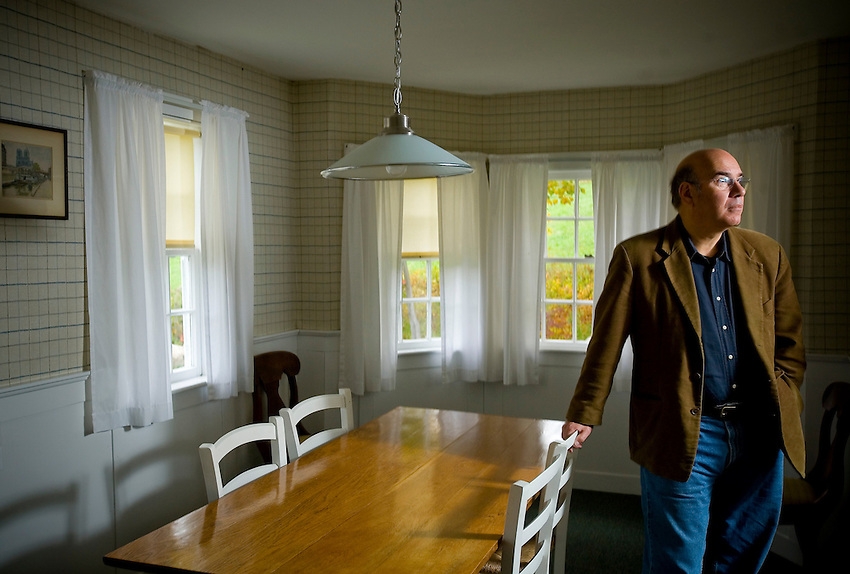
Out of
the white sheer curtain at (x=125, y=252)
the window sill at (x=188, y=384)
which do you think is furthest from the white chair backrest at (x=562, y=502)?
the window sill at (x=188, y=384)

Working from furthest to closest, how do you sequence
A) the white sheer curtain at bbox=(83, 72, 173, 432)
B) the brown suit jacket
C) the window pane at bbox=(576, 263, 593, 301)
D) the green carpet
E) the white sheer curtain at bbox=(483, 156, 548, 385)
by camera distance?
the window pane at bbox=(576, 263, 593, 301) → the white sheer curtain at bbox=(483, 156, 548, 385) → the green carpet → the white sheer curtain at bbox=(83, 72, 173, 432) → the brown suit jacket

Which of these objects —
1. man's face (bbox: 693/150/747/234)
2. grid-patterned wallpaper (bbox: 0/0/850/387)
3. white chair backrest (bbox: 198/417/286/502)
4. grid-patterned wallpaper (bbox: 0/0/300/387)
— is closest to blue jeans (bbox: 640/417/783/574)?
man's face (bbox: 693/150/747/234)

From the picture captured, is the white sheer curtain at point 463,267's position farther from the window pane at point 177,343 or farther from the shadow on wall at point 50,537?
the shadow on wall at point 50,537

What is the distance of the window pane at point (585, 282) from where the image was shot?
4926mm

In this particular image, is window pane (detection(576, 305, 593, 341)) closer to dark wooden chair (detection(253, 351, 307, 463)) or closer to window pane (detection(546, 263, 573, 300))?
window pane (detection(546, 263, 573, 300))

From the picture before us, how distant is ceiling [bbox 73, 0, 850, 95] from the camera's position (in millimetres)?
3227

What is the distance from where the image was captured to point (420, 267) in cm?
501

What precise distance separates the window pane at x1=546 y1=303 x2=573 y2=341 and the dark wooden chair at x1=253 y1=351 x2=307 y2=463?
1.80 m

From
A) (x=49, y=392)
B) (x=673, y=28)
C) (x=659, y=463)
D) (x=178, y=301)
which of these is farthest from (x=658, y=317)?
(x=178, y=301)

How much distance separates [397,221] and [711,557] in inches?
118

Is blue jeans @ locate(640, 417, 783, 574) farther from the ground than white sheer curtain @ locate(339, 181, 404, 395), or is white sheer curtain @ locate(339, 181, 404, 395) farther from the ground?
white sheer curtain @ locate(339, 181, 404, 395)

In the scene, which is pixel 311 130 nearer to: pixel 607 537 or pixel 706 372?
pixel 607 537

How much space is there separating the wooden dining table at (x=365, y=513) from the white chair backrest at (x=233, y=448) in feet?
0.19

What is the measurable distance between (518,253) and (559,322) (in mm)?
614
